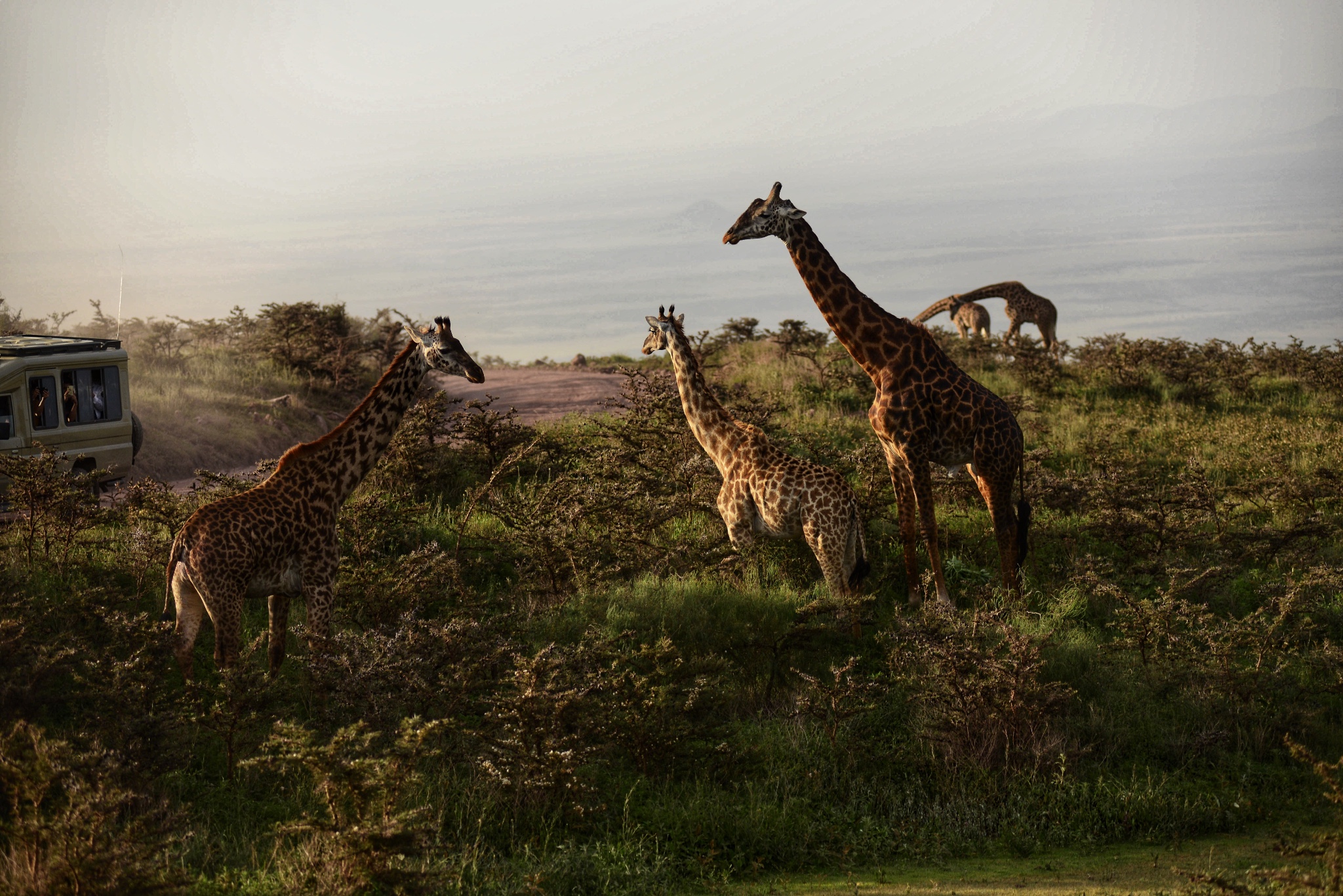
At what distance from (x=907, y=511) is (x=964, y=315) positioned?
15248 mm

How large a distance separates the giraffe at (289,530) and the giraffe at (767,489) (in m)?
2.67

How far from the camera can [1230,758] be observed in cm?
811

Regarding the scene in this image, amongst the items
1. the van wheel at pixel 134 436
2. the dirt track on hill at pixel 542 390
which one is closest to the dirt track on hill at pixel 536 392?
the dirt track on hill at pixel 542 390

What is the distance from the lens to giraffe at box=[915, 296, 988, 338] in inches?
901

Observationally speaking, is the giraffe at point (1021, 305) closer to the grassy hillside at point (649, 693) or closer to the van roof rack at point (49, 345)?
the grassy hillside at point (649, 693)

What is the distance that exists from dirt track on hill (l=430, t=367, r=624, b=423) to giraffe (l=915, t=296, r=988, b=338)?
650 cm

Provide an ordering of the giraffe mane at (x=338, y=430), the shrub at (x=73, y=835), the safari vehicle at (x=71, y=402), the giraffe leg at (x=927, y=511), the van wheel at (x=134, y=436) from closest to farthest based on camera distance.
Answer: the shrub at (x=73, y=835) < the giraffe mane at (x=338, y=430) < the giraffe leg at (x=927, y=511) < the safari vehicle at (x=71, y=402) < the van wheel at (x=134, y=436)

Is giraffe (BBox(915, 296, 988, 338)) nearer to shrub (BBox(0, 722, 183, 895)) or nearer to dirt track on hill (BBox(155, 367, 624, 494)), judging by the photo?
dirt track on hill (BBox(155, 367, 624, 494))

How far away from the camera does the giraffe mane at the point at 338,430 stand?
25.7 ft

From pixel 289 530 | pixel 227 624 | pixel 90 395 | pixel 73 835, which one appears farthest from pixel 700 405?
pixel 90 395

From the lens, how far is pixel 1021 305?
74.0 feet

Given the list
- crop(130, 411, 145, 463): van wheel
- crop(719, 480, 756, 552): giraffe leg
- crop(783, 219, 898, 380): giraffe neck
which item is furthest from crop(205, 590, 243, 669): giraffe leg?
crop(130, 411, 145, 463): van wheel

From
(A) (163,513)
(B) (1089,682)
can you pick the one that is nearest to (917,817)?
(B) (1089,682)

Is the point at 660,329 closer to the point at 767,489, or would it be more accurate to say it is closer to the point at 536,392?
the point at 767,489
